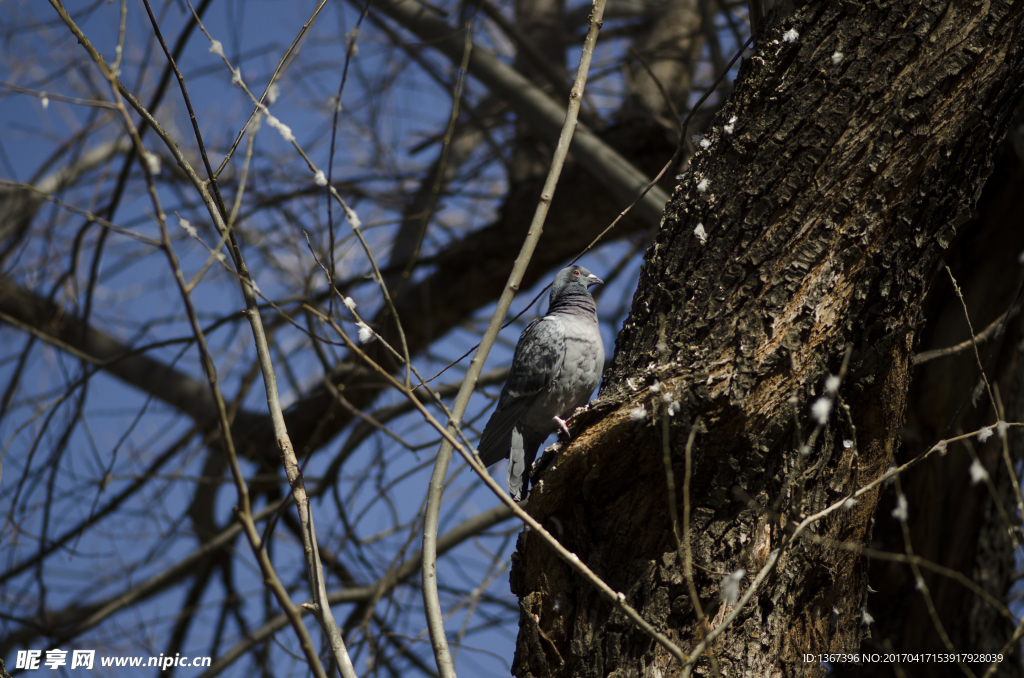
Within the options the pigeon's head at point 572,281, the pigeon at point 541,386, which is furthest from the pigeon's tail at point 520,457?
the pigeon's head at point 572,281

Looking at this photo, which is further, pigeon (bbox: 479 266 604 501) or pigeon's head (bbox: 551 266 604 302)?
pigeon's head (bbox: 551 266 604 302)

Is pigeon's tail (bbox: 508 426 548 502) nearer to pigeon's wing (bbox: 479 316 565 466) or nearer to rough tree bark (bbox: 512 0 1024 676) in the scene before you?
pigeon's wing (bbox: 479 316 565 466)

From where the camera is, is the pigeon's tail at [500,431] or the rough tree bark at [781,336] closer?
the rough tree bark at [781,336]

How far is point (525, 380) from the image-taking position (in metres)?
2.94

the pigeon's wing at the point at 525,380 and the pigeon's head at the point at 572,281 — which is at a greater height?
the pigeon's head at the point at 572,281

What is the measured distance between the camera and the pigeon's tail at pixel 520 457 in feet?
9.53

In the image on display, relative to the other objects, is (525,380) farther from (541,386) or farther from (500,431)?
(500,431)

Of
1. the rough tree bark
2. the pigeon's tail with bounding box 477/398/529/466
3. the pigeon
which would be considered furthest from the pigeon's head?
the rough tree bark

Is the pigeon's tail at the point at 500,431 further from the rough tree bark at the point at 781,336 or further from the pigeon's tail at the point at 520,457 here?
the rough tree bark at the point at 781,336

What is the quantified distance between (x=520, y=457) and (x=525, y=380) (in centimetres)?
34

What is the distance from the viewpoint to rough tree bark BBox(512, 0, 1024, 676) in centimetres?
196

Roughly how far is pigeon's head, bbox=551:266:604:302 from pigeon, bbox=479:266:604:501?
21cm

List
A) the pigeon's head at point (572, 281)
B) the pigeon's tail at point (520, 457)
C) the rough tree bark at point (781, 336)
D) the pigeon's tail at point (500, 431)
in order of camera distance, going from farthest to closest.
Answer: the pigeon's head at point (572, 281) < the pigeon's tail at point (500, 431) < the pigeon's tail at point (520, 457) < the rough tree bark at point (781, 336)

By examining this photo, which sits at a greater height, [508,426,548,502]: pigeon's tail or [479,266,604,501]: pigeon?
[479,266,604,501]: pigeon
